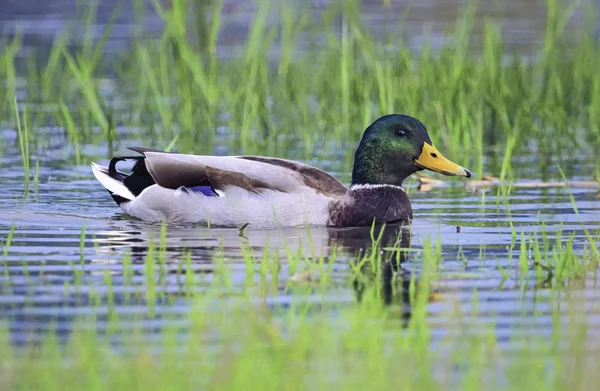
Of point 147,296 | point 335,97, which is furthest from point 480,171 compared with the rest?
point 147,296

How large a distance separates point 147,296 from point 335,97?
6.80 m

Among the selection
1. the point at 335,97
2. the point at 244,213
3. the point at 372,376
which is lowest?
the point at 372,376

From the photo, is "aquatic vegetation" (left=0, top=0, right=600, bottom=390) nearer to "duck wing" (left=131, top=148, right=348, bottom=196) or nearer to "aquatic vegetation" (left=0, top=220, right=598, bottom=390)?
"aquatic vegetation" (left=0, top=220, right=598, bottom=390)

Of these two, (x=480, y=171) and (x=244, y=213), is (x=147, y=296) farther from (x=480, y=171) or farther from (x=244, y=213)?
(x=480, y=171)

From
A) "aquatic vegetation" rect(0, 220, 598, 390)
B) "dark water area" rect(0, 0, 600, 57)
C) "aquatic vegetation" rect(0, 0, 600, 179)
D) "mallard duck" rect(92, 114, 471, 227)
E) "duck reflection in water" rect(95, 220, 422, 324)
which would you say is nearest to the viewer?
"aquatic vegetation" rect(0, 220, 598, 390)

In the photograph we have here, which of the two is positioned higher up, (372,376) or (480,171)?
(480,171)

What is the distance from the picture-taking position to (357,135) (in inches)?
483

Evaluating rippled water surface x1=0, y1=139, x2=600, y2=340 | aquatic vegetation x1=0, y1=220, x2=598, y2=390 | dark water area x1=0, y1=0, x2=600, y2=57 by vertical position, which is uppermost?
dark water area x1=0, y1=0, x2=600, y2=57

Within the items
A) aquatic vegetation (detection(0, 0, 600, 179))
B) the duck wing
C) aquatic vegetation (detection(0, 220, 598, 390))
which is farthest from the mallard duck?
aquatic vegetation (detection(0, 220, 598, 390))

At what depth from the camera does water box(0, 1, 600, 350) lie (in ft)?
20.8

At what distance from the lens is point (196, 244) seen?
27.4 feet

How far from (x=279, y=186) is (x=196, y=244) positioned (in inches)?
37.0

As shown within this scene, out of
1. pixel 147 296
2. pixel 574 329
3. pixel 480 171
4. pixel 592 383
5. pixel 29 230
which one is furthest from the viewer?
pixel 480 171

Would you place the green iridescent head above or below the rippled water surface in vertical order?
above
